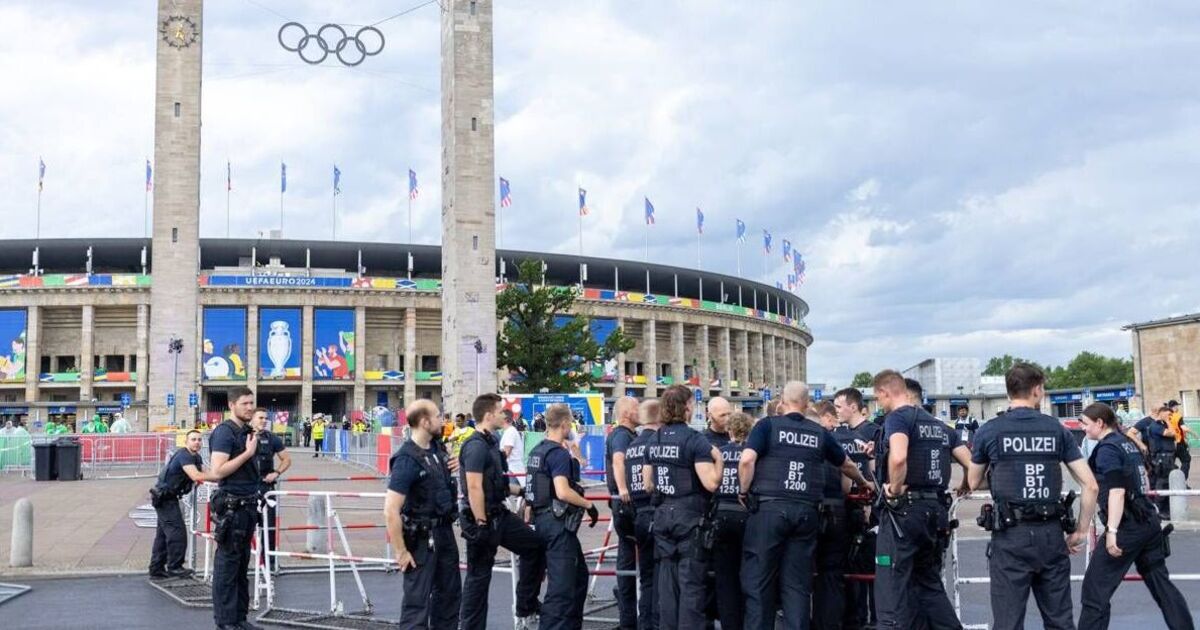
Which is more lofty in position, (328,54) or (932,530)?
(328,54)

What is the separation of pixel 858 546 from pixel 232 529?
5154mm

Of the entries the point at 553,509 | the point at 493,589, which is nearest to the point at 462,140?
the point at 493,589

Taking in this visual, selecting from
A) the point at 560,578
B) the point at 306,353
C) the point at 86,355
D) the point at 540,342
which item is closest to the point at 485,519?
the point at 560,578

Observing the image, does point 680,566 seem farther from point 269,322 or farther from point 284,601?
point 269,322

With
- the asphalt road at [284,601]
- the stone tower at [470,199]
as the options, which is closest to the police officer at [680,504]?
the asphalt road at [284,601]

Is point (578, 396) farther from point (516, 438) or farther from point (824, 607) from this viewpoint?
point (824, 607)

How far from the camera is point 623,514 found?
30.1ft

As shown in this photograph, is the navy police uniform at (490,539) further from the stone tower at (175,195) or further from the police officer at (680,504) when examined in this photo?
the stone tower at (175,195)

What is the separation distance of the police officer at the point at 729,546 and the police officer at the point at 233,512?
401 centimetres

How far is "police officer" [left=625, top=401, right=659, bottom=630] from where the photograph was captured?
8.66m

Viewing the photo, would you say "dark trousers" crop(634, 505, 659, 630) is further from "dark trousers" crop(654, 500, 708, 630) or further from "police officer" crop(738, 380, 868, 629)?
"police officer" crop(738, 380, 868, 629)

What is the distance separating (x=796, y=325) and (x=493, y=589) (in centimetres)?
10426

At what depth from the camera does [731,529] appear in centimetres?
833

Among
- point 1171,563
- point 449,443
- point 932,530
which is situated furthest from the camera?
point 449,443
